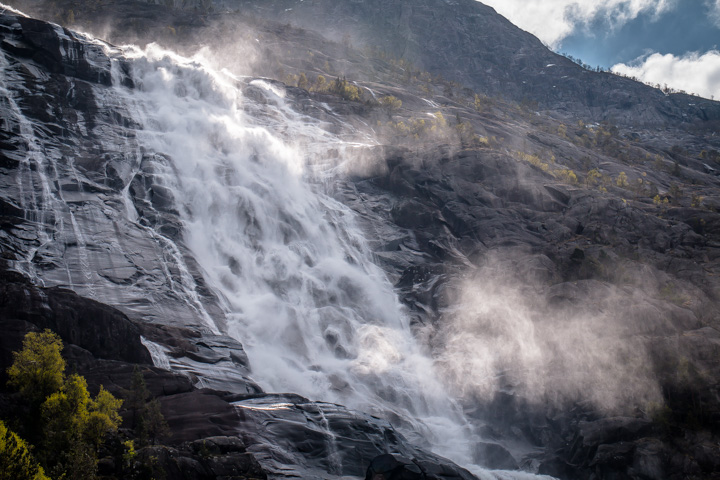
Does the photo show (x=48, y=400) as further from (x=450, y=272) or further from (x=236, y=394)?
(x=450, y=272)

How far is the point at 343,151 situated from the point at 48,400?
54.6 m

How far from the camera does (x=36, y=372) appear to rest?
70.9 ft

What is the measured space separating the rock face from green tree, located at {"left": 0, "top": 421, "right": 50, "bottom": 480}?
399 centimetres

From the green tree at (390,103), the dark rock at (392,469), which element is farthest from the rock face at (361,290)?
the green tree at (390,103)

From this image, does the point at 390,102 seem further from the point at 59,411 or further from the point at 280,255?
the point at 59,411

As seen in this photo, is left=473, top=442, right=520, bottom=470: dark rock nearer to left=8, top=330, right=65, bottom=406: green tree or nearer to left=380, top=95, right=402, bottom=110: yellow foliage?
left=8, top=330, right=65, bottom=406: green tree

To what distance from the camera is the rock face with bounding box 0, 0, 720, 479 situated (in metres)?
28.1

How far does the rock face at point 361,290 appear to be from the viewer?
2811cm

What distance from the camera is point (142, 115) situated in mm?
62719

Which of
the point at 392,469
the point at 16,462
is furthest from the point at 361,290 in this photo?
the point at 16,462

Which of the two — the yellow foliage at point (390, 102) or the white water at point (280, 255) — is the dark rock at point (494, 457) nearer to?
the white water at point (280, 255)

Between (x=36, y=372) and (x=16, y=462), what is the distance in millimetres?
4941

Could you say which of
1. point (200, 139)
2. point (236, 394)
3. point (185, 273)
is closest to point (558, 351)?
point (236, 394)

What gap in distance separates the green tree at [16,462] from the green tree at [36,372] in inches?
135
